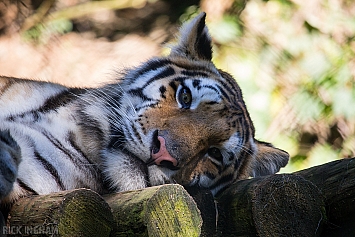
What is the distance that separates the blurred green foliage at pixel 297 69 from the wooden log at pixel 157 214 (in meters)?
2.94

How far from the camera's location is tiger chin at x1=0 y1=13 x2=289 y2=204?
217cm

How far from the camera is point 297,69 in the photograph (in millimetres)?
4859

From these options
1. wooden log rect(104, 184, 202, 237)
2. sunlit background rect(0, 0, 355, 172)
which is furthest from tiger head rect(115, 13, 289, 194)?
sunlit background rect(0, 0, 355, 172)

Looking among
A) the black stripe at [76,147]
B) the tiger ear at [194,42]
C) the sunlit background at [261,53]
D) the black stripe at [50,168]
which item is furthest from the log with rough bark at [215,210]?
the sunlit background at [261,53]

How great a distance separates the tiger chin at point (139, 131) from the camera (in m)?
2.17

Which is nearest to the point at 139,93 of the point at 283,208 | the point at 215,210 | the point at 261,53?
the point at 215,210

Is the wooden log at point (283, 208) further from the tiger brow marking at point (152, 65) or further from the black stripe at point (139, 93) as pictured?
the tiger brow marking at point (152, 65)

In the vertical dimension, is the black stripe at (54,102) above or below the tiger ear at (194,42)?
below

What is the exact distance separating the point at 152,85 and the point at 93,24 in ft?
10.6

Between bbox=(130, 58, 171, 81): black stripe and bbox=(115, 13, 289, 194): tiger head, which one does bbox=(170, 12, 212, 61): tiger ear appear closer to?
bbox=(115, 13, 289, 194): tiger head

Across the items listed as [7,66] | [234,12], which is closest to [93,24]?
[7,66]

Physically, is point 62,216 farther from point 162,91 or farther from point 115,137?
point 162,91

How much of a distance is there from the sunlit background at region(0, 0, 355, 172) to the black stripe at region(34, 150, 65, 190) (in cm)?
235

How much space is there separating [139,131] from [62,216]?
2.57 feet
